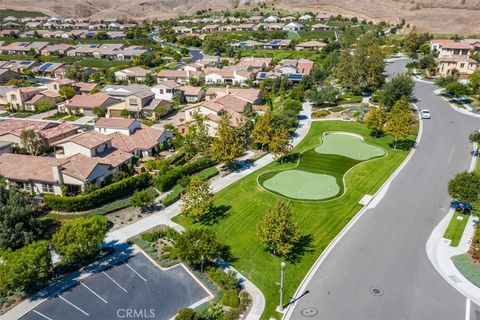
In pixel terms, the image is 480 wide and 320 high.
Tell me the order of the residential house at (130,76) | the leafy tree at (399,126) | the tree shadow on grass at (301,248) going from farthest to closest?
the residential house at (130,76), the leafy tree at (399,126), the tree shadow on grass at (301,248)

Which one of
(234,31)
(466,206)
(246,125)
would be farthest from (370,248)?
(234,31)

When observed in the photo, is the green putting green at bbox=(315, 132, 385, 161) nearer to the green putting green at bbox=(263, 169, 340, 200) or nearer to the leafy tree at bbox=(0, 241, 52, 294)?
the green putting green at bbox=(263, 169, 340, 200)

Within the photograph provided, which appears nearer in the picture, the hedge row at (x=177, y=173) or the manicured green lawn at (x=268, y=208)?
the manicured green lawn at (x=268, y=208)

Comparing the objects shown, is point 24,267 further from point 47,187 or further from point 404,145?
point 404,145

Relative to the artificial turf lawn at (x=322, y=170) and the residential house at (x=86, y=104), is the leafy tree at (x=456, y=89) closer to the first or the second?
the artificial turf lawn at (x=322, y=170)

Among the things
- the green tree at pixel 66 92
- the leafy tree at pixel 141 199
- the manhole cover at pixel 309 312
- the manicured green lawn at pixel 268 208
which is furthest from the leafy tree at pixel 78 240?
the green tree at pixel 66 92
